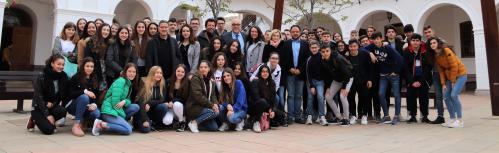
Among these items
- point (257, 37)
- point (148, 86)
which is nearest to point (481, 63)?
point (257, 37)

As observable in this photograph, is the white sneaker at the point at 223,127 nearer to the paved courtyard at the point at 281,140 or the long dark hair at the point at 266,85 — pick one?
the paved courtyard at the point at 281,140

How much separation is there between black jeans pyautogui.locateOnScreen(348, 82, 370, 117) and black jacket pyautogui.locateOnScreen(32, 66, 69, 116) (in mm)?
4873

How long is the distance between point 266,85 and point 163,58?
5.66 feet

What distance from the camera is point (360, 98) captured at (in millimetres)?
7539

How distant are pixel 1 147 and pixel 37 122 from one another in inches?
32.9

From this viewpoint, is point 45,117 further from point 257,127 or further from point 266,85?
point 266,85

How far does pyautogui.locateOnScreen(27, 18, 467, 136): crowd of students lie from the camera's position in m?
5.73

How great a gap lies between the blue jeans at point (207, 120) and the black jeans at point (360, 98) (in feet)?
9.10

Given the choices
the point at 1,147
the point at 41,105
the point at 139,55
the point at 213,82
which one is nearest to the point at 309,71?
the point at 213,82

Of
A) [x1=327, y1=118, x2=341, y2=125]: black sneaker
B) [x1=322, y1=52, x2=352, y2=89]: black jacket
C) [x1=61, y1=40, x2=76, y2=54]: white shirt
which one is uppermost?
[x1=61, y1=40, x2=76, y2=54]: white shirt

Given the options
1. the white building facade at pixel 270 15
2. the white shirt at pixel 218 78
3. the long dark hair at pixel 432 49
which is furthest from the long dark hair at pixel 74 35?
the white building facade at pixel 270 15

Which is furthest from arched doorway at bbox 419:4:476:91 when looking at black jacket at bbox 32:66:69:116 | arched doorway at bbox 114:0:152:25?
black jacket at bbox 32:66:69:116

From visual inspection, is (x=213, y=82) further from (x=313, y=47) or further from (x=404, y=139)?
(x=404, y=139)

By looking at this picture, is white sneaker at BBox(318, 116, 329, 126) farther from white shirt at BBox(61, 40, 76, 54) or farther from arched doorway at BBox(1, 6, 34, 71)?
arched doorway at BBox(1, 6, 34, 71)
